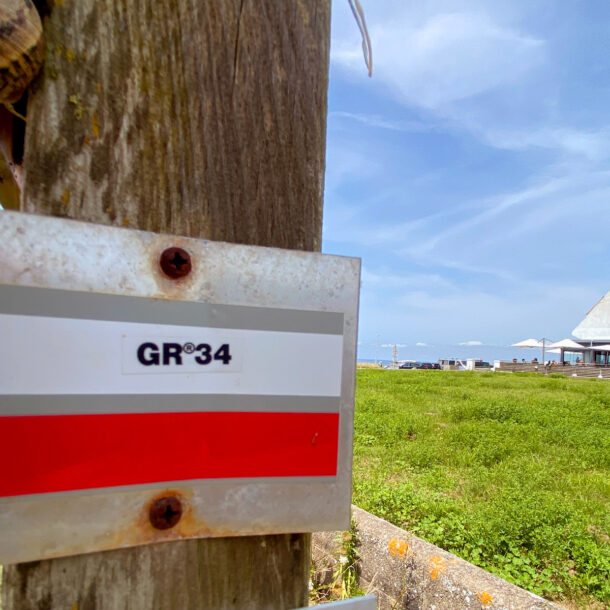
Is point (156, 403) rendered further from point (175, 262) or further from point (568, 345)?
point (568, 345)

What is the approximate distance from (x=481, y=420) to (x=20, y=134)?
780 centimetres

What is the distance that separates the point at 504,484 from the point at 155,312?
15.2 ft

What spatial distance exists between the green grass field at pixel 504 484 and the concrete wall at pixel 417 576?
782 millimetres

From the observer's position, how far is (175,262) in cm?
65

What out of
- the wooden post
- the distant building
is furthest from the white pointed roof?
the wooden post

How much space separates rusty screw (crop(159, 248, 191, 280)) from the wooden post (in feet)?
0.14

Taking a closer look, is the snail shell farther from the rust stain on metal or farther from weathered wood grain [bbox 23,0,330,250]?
the rust stain on metal

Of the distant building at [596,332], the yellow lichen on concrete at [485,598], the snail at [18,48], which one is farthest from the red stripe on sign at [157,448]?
the distant building at [596,332]

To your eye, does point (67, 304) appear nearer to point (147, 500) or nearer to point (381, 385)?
point (147, 500)

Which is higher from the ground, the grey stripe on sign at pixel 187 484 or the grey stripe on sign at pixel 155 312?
the grey stripe on sign at pixel 155 312

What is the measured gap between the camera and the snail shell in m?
0.56

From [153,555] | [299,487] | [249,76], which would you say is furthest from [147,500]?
[249,76]

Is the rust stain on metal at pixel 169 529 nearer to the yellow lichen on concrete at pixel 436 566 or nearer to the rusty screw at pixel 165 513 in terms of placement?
the rusty screw at pixel 165 513

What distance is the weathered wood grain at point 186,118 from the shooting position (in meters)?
0.62
